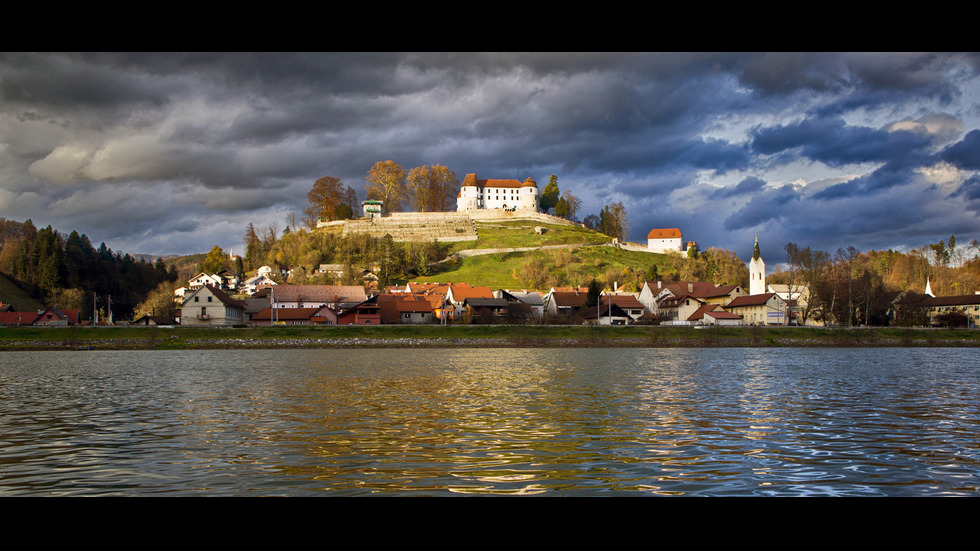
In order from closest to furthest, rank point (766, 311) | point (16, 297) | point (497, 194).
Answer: point (766, 311) → point (16, 297) → point (497, 194)

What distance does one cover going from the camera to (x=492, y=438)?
44.1 ft

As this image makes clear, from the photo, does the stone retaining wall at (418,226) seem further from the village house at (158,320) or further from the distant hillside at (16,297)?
the village house at (158,320)

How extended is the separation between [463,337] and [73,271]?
98.7 m

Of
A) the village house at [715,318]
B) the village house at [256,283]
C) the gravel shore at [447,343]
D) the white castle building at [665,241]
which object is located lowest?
the gravel shore at [447,343]

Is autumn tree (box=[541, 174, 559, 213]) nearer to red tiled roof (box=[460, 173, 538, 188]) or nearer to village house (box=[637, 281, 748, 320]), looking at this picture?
red tiled roof (box=[460, 173, 538, 188])

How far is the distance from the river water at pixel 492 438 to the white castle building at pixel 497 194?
164m

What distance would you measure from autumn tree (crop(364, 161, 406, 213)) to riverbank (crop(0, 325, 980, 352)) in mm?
98852

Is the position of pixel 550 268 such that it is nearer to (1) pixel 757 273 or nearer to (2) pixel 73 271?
(1) pixel 757 273

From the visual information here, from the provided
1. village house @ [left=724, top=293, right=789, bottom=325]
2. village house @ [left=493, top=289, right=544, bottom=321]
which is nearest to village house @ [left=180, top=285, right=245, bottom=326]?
village house @ [left=493, top=289, right=544, bottom=321]

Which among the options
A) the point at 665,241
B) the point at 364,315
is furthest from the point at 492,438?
the point at 665,241

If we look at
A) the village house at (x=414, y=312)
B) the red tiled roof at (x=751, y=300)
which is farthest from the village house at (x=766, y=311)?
the village house at (x=414, y=312)

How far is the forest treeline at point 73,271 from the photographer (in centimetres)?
12094

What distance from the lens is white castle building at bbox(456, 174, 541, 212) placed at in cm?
18888
